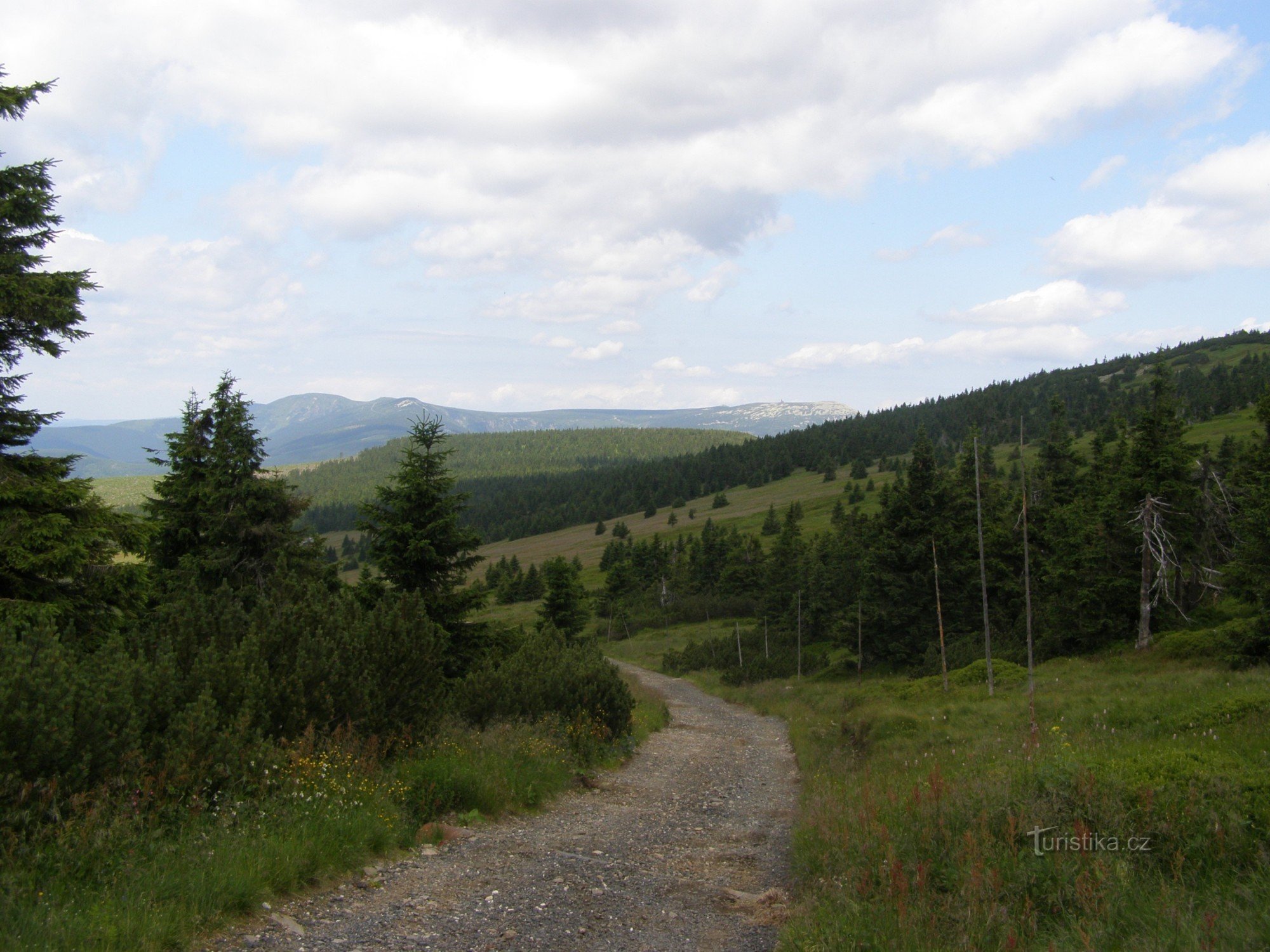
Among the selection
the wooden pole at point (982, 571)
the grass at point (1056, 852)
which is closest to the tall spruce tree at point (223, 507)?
the grass at point (1056, 852)

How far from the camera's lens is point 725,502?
16725 centimetres

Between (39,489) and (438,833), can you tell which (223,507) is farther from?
(438,833)

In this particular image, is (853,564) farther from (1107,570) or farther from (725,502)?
(725,502)

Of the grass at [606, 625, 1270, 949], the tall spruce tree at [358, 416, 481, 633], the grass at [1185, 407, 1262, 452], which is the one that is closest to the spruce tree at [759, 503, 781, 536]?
the grass at [1185, 407, 1262, 452]

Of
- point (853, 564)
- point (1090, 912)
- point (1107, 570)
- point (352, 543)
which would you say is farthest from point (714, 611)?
point (352, 543)

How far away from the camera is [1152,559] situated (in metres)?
30.4

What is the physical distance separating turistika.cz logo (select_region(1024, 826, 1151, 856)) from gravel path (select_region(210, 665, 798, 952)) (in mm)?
2343

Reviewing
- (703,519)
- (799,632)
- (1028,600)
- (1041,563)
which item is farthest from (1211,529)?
(703,519)

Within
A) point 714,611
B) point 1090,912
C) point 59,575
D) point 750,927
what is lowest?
point 714,611

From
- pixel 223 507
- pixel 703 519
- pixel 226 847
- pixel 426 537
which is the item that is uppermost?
pixel 223 507

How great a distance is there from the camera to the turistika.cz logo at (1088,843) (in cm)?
570

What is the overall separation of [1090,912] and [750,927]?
2.63 metres

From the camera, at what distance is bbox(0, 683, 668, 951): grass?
490cm

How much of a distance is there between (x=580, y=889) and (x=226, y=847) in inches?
124
